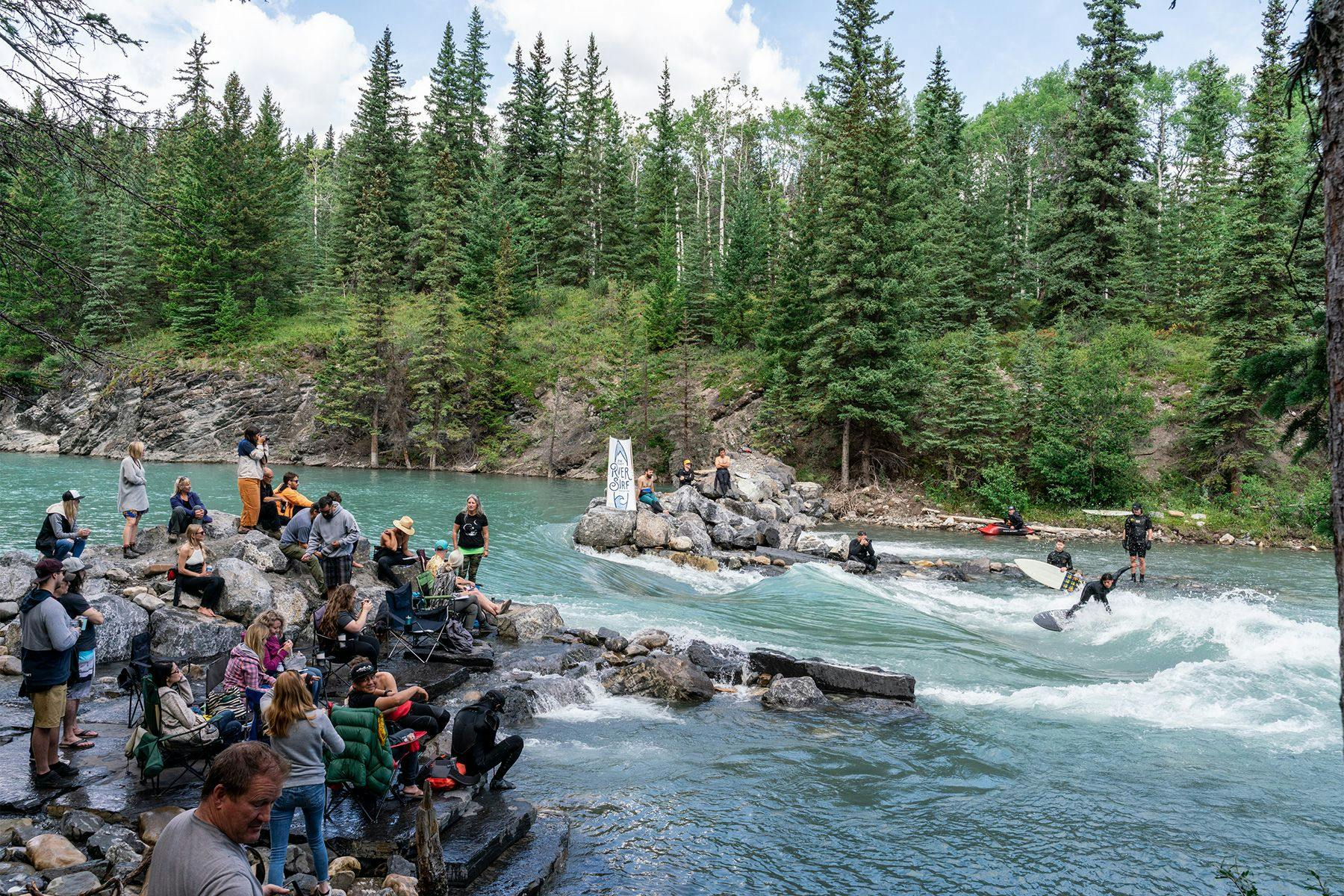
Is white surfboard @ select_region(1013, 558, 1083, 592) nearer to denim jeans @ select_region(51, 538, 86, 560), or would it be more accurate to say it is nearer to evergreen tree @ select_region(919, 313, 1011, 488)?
evergreen tree @ select_region(919, 313, 1011, 488)

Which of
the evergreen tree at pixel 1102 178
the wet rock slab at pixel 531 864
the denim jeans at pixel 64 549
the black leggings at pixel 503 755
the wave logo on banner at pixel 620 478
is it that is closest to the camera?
the wet rock slab at pixel 531 864

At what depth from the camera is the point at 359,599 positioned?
1198 centimetres

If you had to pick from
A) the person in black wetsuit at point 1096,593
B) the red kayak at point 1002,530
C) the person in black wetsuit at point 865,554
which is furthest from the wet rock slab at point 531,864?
the red kayak at point 1002,530

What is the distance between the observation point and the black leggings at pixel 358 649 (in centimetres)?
912

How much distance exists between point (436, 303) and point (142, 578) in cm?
4046

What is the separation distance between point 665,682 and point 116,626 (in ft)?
23.5

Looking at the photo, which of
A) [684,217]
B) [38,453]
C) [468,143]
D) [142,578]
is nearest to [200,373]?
[38,453]

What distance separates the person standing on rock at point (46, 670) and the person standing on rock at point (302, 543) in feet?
19.2

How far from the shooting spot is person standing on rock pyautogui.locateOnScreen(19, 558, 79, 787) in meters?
6.49

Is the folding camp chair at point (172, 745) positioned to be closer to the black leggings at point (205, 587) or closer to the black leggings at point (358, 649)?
the black leggings at point (358, 649)

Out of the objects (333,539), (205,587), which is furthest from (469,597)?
(205,587)

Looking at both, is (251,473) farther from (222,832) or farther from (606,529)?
(222,832)

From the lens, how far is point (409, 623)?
1127cm

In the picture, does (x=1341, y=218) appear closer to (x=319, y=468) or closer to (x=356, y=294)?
(x=319, y=468)
